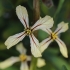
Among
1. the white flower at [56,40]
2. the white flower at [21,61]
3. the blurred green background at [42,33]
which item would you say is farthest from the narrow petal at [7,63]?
the white flower at [56,40]

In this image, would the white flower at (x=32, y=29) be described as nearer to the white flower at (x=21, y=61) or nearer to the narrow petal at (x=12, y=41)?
the narrow petal at (x=12, y=41)

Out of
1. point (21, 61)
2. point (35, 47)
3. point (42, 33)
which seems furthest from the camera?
point (42, 33)

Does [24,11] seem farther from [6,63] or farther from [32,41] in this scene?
[6,63]

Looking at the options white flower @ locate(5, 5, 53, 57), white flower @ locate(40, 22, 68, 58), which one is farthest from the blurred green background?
white flower @ locate(5, 5, 53, 57)

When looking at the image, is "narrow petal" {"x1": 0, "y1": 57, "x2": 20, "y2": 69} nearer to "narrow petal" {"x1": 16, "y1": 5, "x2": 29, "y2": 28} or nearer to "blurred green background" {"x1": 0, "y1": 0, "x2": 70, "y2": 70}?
"blurred green background" {"x1": 0, "y1": 0, "x2": 70, "y2": 70}

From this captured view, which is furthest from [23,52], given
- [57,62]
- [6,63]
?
[57,62]

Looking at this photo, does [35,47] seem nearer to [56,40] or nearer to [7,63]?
[56,40]

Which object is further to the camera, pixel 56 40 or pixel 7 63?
pixel 7 63

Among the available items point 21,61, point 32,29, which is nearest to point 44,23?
point 32,29
